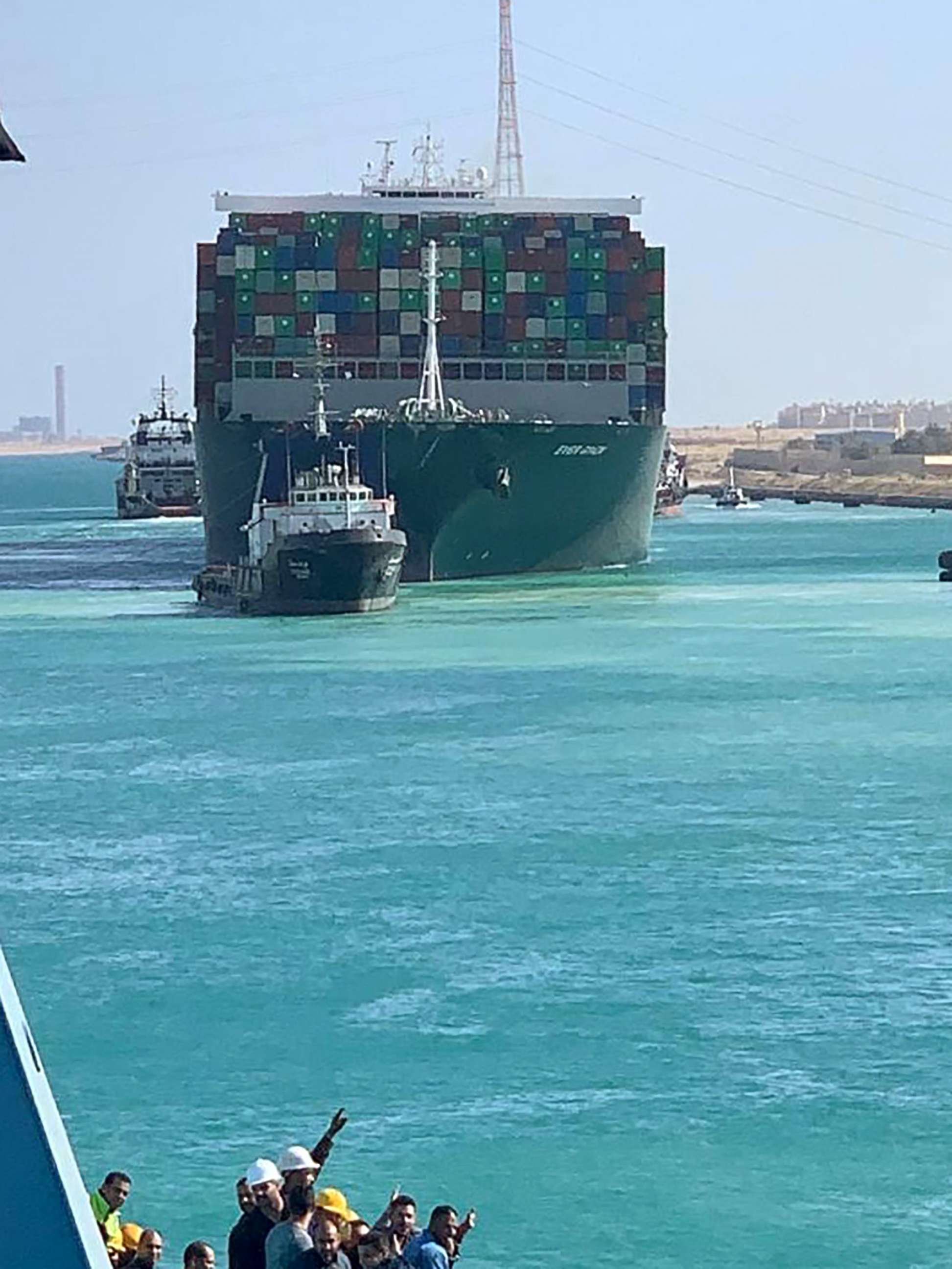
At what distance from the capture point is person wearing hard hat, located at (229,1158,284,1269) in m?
10.4

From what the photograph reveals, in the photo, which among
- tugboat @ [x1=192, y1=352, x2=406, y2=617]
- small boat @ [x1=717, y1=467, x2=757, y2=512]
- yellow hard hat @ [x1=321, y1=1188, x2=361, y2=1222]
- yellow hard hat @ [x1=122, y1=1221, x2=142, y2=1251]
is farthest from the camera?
small boat @ [x1=717, y1=467, x2=757, y2=512]

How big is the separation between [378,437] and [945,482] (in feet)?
414

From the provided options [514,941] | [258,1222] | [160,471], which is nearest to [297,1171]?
[258,1222]

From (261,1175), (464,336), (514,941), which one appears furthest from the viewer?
(464,336)

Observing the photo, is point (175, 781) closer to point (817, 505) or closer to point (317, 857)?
point (317, 857)

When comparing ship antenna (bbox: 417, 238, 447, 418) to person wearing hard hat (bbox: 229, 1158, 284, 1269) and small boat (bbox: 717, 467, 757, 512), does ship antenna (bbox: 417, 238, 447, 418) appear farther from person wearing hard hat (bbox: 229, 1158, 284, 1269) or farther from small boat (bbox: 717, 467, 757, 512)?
small boat (bbox: 717, 467, 757, 512)

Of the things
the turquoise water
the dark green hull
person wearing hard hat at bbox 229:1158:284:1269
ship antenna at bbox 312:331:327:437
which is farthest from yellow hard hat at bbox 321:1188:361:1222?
the dark green hull

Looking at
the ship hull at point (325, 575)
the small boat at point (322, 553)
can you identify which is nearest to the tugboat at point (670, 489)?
the small boat at point (322, 553)

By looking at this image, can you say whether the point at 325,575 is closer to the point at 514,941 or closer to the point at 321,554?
the point at 321,554

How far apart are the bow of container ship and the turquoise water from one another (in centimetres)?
2656

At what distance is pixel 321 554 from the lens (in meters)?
65.3

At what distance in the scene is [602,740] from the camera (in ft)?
137

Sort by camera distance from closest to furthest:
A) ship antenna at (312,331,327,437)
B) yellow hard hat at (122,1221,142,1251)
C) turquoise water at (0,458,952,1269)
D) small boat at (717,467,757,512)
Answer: yellow hard hat at (122,1221,142,1251) → turquoise water at (0,458,952,1269) → ship antenna at (312,331,327,437) → small boat at (717,467,757,512)

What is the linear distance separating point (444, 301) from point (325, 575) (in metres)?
22.7
